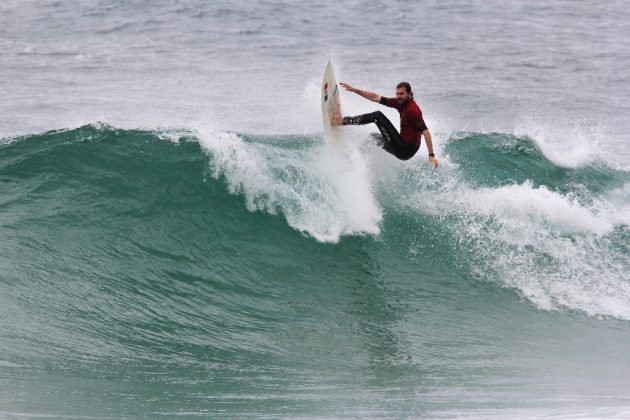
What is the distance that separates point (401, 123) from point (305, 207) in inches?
67.3

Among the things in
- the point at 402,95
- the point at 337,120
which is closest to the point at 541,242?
the point at 402,95

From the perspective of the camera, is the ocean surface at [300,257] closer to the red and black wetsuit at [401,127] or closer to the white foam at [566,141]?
the white foam at [566,141]

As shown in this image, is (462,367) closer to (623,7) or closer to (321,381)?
(321,381)

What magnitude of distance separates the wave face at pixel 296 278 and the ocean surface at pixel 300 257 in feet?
0.09

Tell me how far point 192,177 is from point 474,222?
3893 mm

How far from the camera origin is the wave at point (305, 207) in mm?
9656

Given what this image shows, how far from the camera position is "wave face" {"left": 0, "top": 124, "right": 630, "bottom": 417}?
6664 millimetres

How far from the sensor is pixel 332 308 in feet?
28.5

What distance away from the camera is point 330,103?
10562 mm

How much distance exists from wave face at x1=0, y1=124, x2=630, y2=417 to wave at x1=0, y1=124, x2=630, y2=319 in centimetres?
3

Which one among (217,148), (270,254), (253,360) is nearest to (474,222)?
(270,254)

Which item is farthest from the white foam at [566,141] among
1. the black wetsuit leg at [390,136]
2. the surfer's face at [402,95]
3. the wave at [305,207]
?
the surfer's face at [402,95]

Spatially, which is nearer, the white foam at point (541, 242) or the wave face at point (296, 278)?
the wave face at point (296, 278)

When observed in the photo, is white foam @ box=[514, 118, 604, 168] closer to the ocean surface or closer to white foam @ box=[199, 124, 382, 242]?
the ocean surface
